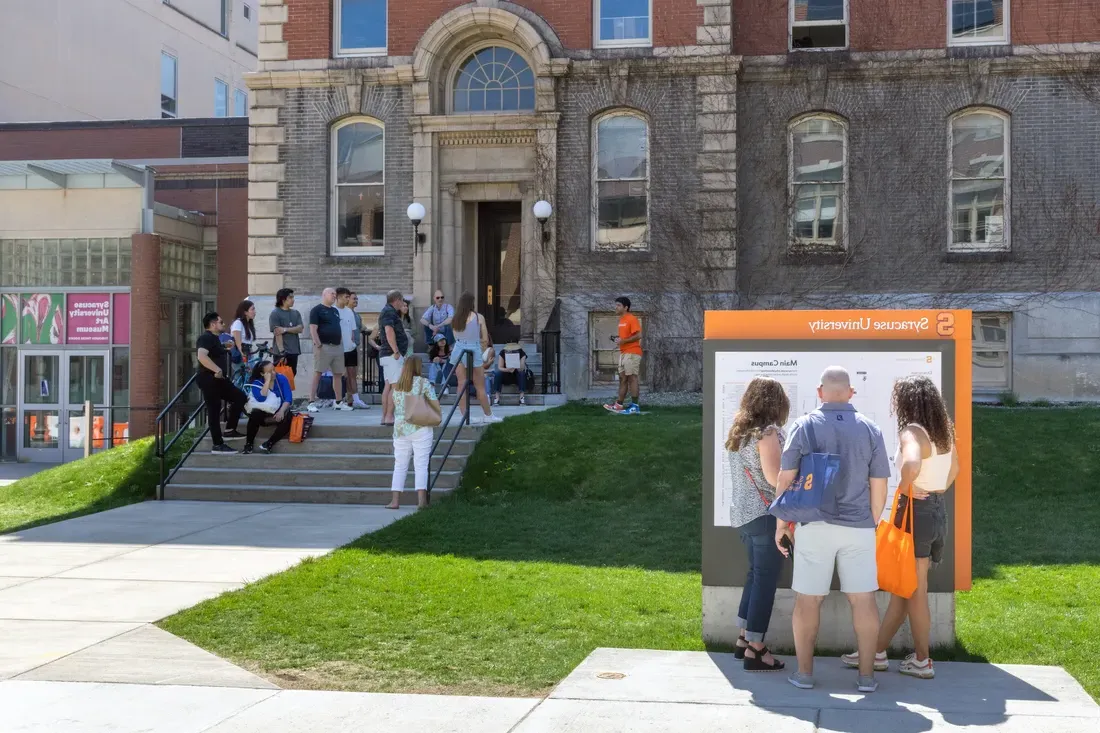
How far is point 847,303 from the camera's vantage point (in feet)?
69.3

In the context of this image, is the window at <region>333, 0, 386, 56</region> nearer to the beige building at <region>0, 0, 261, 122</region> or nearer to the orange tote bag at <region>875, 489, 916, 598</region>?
the beige building at <region>0, 0, 261, 122</region>

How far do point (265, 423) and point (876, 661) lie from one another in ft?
33.5

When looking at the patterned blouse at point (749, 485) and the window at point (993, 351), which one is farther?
the window at point (993, 351)

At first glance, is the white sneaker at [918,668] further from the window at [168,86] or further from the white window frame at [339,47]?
the window at [168,86]

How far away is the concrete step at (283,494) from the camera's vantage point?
1408 centimetres

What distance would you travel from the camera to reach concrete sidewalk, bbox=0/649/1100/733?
5.82 meters

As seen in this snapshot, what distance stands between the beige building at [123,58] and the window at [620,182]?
10.2m

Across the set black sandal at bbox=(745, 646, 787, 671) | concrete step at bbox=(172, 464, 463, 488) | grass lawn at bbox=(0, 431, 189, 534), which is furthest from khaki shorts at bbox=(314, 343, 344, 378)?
black sandal at bbox=(745, 646, 787, 671)

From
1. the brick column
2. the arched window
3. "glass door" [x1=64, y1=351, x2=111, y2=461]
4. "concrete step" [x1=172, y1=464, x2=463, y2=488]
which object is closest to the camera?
"concrete step" [x1=172, y1=464, x2=463, y2=488]

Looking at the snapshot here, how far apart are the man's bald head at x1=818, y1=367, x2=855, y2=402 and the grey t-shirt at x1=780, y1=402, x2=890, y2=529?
0.03m

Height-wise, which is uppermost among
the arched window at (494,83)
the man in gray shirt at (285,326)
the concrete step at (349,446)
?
the arched window at (494,83)

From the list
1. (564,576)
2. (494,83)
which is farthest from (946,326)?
(494,83)

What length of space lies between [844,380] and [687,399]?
13464 mm

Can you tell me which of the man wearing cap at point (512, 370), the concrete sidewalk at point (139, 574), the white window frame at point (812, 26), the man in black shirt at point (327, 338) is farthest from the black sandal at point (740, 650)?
the white window frame at point (812, 26)
